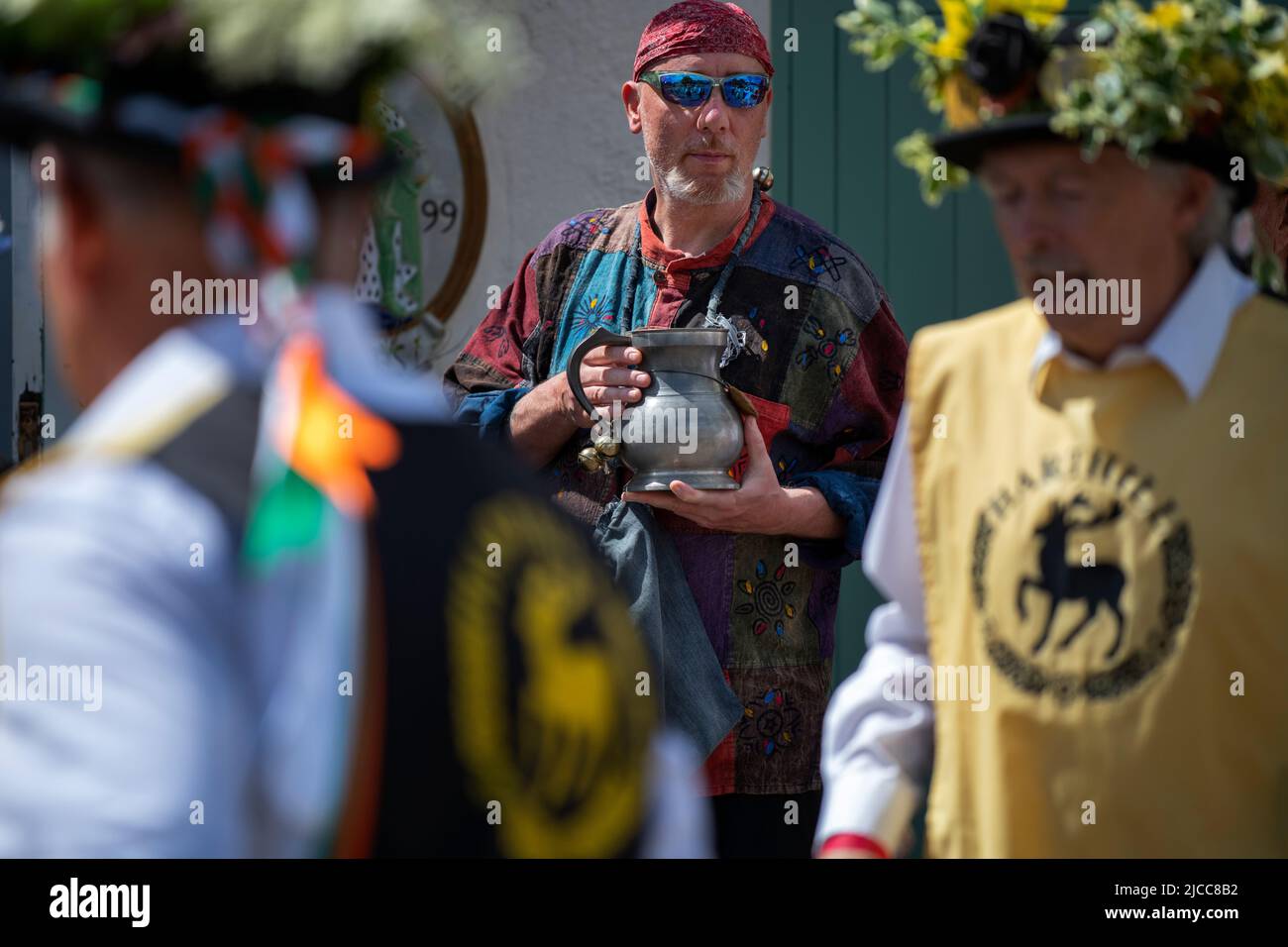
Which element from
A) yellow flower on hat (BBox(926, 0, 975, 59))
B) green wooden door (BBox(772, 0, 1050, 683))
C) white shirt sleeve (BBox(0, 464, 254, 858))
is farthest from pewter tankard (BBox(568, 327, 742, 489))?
white shirt sleeve (BBox(0, 464, 254, 858))

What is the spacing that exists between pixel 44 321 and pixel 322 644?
3917 millimetres

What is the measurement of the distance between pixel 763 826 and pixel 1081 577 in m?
1.46

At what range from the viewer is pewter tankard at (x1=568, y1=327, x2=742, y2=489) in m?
3.20

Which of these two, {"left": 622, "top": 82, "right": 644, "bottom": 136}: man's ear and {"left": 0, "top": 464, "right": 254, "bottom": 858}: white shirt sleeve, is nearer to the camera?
{"left": 0, "top": 464, "right": 254, "bottom": 858}: white shirt sleeve

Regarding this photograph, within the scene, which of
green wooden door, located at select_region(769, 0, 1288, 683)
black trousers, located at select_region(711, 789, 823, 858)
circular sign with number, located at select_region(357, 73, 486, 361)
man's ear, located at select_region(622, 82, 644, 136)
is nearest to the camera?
black trousers, located at select_region(711, 789, 823, 858)

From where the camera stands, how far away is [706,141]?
3.46m

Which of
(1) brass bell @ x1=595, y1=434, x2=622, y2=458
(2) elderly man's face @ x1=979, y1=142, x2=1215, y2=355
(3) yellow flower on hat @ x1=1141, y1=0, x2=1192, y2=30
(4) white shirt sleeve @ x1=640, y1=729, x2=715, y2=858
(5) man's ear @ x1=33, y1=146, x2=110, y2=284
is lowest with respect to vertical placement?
(4) white shirt sleeve @ x1=640, y1=729, x2=715, y2=858

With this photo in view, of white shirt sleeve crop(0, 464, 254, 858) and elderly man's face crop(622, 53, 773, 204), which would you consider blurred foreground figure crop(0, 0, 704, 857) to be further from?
elderly man's face crop(622, 53, 773, 204)

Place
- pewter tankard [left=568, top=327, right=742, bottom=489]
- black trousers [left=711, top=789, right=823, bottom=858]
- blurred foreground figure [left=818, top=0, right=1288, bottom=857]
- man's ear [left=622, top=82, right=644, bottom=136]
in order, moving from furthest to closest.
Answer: man's ear [left=622, top=82, right=644, bottom=136] < black trousers [left=711, top=789, right=823, bottom=858] < pewter tankard [left=568, top=327, right=742, bottom=489] < blurred foreground figure [left=818, top=0, right=1288, bottom=857]

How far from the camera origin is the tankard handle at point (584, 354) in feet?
10.6

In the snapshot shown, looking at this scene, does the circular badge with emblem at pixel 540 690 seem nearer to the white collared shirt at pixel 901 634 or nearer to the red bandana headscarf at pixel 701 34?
the white collared shirt at pixel 901 634

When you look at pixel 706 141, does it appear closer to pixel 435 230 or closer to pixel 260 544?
pixel 435 230

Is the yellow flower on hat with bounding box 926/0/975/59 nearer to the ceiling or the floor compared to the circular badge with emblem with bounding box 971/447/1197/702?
nearer to the ceiling
